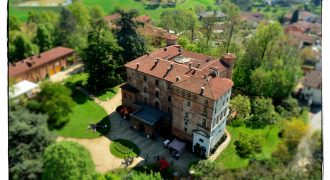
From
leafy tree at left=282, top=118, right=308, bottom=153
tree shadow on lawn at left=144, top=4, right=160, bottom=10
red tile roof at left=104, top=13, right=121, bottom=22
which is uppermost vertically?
tree shadow on lawn at left=144, top=4, right=160, bottom=10

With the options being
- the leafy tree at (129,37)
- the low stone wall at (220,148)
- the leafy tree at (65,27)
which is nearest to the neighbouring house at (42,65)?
the leafy tree at (65,27)

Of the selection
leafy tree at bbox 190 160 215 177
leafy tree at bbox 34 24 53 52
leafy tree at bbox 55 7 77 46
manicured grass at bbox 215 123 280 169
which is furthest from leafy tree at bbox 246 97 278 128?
leafy tree at bbox 34 24 53 52

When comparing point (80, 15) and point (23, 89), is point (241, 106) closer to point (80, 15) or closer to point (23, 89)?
point (80, 15)

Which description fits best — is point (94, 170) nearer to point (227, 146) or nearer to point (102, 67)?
point (102, 67)

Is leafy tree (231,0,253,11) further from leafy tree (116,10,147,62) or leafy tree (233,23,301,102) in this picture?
leafy tree (116,10,147,62)

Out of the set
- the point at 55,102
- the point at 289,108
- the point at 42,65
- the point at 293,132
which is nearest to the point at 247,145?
the point at 293,132

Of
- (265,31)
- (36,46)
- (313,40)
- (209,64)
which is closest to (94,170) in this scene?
(36,46)

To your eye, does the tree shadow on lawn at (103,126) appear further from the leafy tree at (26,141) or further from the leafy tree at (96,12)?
the leafy tree at (96,12)
